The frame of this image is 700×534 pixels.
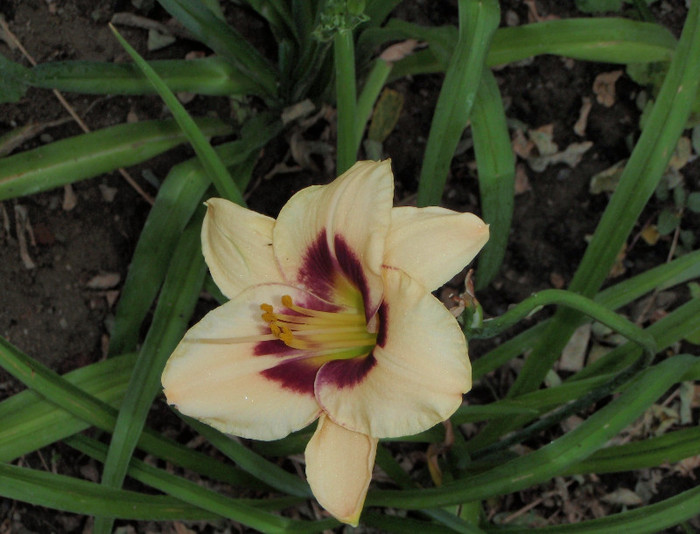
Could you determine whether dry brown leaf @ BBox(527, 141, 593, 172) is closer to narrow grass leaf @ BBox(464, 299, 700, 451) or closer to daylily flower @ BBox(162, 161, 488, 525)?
narrow grass leaf @ BBox(464, 299, 700, 451)

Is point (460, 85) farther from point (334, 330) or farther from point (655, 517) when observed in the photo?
point (655, 517)

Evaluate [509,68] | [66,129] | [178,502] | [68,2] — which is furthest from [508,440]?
[68,2]

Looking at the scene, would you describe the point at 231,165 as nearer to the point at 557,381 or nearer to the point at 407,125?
the point at 407,125

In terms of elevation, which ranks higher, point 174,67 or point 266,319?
point 174,67

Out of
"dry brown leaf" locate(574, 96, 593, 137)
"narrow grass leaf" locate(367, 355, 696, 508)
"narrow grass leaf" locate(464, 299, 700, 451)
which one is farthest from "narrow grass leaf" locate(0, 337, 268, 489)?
"dry brown leaf" locate(574, 96, 593, 137)

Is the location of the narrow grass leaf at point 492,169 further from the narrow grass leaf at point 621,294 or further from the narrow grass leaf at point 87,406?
the narrow grass leaf at point 87,406

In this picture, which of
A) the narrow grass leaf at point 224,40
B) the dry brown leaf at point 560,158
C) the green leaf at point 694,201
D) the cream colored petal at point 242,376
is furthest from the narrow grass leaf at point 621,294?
the narrow grass leaf at point 224,40
